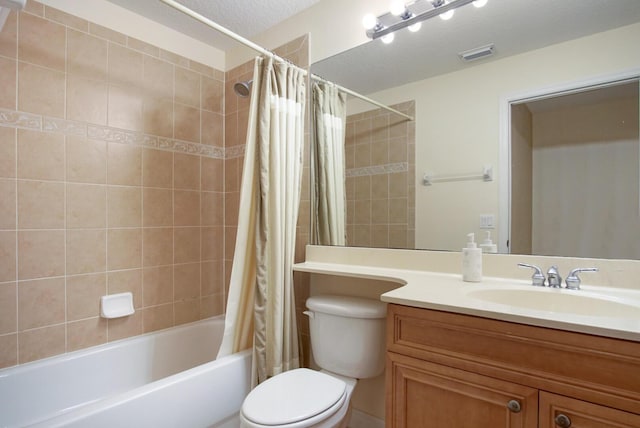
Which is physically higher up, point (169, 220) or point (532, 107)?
point (532, 107)

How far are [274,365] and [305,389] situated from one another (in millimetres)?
387

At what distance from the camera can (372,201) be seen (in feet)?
5.83

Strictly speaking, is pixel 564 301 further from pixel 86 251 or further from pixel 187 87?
pixel 187 87

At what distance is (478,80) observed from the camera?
4.70 ft

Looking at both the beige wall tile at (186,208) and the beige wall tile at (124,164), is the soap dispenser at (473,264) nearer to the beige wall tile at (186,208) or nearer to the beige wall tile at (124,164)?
the beige wall tile at (186,208)

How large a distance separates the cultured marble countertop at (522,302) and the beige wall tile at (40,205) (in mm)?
1508

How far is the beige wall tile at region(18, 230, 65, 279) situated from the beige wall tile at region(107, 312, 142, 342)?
0.40m

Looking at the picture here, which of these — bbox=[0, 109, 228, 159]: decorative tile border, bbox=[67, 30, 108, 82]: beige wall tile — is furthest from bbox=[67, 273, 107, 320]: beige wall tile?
bbox=[67, 30, 108, 82]: beige wall tile

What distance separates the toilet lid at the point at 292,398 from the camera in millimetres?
1117

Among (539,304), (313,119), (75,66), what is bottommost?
(539,304)

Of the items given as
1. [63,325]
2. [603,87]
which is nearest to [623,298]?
[603,87]

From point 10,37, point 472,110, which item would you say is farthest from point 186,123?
point 472,110

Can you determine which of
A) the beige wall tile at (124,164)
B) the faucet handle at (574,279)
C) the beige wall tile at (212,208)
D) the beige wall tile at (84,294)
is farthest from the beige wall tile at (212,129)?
the faucet handle at (574,279)

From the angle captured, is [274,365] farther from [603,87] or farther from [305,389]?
[603,87]
